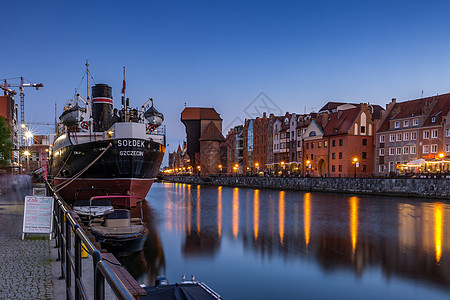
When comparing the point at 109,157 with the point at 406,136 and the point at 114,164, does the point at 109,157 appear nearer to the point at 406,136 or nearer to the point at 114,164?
the point at 114,164

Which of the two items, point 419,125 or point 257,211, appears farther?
point 419,125

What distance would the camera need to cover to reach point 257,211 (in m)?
38.7

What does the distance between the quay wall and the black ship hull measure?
38796mm

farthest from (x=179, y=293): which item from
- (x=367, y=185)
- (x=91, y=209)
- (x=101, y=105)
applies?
(x=367, y=185)

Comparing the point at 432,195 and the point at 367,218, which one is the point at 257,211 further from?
the point at 432,195

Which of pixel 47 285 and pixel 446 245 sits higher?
→ pixel 47 285

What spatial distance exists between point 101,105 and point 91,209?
2399 centimetres

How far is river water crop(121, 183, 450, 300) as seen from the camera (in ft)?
44.7

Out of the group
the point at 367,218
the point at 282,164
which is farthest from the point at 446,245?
the point at 282,164

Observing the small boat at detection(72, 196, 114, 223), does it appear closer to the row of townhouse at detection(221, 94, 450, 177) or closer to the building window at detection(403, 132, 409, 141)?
the row of townhouse at detection(221, 94, 450, 177)

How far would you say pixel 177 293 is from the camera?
26.9ft

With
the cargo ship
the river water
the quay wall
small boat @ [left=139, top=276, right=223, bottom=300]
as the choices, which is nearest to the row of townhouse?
the quay wall

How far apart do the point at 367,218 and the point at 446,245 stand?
11.2 metres

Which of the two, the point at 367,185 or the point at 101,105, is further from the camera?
the point at 367,185
